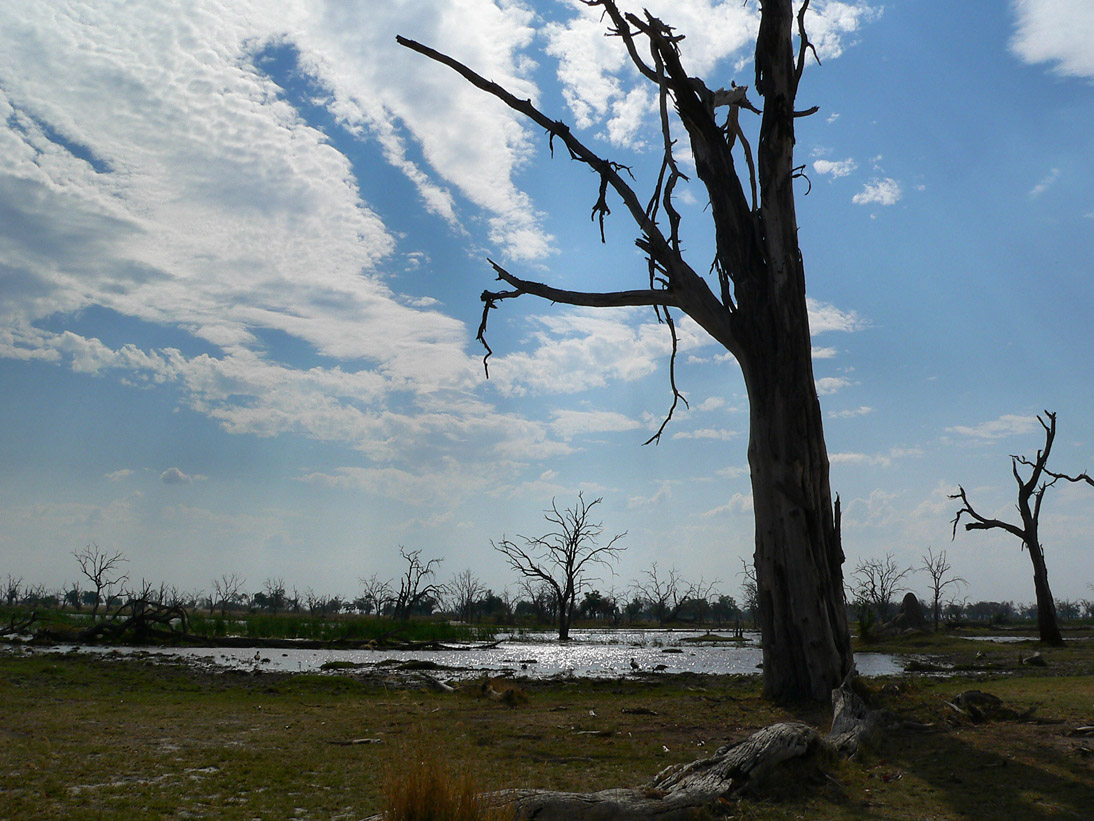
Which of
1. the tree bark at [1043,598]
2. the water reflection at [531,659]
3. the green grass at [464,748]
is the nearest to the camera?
the green grass at [464,748]

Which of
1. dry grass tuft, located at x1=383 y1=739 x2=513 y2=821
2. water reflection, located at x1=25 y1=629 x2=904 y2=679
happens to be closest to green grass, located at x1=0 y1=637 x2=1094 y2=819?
dry grass tuft, located at x1=383 y1=739 x2=513 y2=821

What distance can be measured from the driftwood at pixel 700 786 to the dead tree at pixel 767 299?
2.70 meters

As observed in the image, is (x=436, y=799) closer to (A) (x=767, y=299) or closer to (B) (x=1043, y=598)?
(A) (x=767, y=299)

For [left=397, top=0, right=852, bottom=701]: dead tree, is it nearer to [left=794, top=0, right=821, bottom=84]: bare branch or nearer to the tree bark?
[left=794, top=0, right=821, bottom=84]: bare branch

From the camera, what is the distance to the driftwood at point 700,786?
3.80 meters

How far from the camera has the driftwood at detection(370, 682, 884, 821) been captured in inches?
149

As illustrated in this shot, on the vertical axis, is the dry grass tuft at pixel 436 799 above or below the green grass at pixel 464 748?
above

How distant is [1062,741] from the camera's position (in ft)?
18.6

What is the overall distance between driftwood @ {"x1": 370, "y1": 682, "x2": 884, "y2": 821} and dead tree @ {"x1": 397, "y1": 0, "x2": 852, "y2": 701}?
2701 mm

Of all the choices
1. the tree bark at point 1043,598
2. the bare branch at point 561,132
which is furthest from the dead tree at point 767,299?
the tree bark at point 1043,598

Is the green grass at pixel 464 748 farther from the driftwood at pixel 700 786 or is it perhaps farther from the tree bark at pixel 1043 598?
the tree bark at pixel 1043 598

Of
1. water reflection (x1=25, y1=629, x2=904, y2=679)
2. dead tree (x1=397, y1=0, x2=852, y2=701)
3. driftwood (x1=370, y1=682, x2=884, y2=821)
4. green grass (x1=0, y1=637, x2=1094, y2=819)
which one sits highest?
dead tree (x1=397, y1=0, x2=852, y2=701)

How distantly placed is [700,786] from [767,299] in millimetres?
6159

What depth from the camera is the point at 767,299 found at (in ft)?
29.5
